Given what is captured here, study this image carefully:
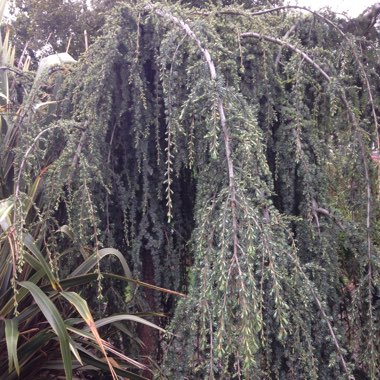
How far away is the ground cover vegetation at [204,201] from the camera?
1.49 meters

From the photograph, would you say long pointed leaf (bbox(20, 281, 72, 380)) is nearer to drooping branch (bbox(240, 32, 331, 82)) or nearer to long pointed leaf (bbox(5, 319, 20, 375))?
long pointed leaf (bbox(5, 319, 20, 375))

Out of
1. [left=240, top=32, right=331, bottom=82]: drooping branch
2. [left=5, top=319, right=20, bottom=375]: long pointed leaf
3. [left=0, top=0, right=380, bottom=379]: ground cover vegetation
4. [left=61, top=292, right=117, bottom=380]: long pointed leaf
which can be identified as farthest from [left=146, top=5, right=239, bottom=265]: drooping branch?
[left=5, top=319, right=20, bottom=375]: long pointed leaf

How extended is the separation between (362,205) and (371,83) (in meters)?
0.65

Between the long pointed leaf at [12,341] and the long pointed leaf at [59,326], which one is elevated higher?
the long pointed leaf at [59,326]

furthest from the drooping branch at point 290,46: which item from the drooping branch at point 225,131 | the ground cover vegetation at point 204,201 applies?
the drooping branch at point 225,131

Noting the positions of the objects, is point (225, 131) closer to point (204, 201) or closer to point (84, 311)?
point (204, 201)

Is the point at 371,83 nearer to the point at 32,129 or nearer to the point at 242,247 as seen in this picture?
the point at 242,247

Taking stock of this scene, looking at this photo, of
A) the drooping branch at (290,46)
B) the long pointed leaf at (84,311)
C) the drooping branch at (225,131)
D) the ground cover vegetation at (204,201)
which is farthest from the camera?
the drooping branch at (290,46)

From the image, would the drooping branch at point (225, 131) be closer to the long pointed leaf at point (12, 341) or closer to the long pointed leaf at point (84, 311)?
the long pointed leaf at point (84, 311)

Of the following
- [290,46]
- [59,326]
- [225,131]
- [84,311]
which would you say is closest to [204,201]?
[225,131]

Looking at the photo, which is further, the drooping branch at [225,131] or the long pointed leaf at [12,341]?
the long pointed leaf at [12,341]

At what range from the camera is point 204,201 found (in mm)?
1704

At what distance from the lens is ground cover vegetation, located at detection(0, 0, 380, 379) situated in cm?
149

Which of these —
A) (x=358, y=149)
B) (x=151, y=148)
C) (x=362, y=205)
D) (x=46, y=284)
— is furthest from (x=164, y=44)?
(x=46, y=284)
